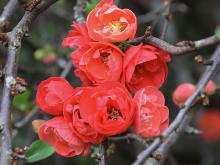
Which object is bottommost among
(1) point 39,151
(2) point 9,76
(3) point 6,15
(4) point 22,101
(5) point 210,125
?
(5) point 210,125

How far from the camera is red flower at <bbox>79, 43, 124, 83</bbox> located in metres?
1.20

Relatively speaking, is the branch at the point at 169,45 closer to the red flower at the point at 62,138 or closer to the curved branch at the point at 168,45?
the curved branch at the point at 168,45

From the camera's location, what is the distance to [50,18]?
293cm

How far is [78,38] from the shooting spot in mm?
1281

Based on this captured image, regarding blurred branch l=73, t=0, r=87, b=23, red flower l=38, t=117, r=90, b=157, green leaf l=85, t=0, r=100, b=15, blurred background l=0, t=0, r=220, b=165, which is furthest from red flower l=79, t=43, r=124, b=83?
blurred background l=0, t=0, r=220, b=165

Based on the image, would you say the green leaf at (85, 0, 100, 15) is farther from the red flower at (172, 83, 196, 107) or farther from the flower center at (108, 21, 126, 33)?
the flower center at (108, 21, 126, 33)

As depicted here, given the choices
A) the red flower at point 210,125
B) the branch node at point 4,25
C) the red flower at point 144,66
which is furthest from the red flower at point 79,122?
the red flower at point 210,125

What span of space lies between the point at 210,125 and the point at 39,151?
196 centimetres

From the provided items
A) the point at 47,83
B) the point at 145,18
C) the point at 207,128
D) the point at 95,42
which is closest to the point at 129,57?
the point at 95,42

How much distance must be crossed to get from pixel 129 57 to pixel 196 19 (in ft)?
7.34

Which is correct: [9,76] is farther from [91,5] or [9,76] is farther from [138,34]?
[138,34]

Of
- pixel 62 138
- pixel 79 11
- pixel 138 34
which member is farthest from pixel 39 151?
pixel 138 34

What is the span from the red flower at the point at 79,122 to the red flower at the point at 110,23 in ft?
0.42

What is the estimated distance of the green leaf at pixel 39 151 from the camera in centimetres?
135
